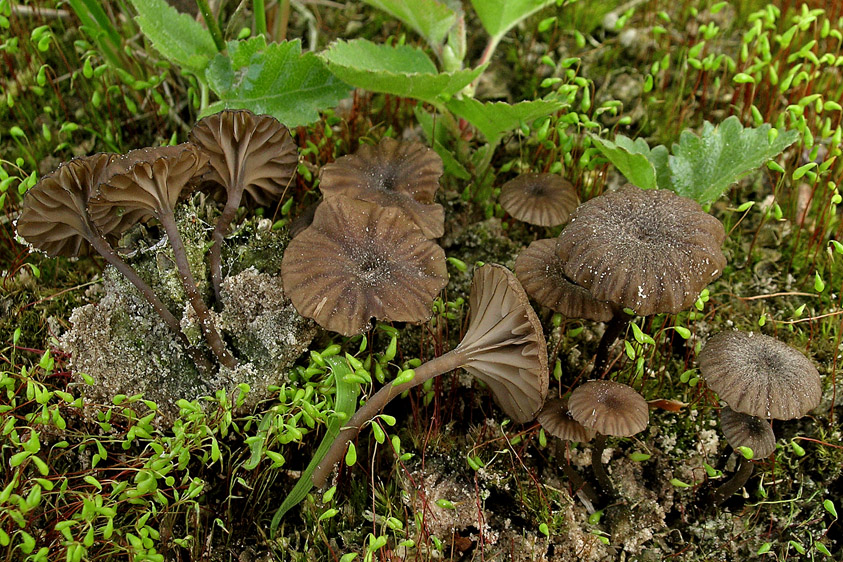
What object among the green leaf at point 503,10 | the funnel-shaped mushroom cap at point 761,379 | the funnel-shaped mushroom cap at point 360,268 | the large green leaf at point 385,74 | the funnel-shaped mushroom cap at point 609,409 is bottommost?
the funnel-shaped mushroom cap at point 609,409

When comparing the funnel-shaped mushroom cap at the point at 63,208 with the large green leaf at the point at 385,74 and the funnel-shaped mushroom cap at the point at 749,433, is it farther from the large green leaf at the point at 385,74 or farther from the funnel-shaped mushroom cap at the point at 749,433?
the funnel-shaped mushroom cap at the point at 749,433

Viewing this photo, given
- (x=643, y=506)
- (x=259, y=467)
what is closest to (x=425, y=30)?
(x=259, y=467)

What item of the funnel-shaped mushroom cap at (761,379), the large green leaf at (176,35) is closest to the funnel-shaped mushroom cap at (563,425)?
the funnel-shaped mushroom cap at (761,379)

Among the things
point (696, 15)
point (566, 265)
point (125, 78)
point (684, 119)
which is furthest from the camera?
point (696, 15)

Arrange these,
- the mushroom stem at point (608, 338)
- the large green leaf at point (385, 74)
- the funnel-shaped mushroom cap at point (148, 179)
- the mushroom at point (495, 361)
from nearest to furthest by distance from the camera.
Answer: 1. the funnel-shaped mushroom cap at point (148, 179)
2. the mushroom at point (495, 361)
3. the mushroom stem at point (608, 338)
4. the large green leaf at point (385, 74)

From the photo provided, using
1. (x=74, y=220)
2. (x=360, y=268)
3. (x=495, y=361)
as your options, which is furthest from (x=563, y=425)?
(x=74, y=220)

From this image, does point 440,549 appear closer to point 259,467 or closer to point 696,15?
point 259,467
